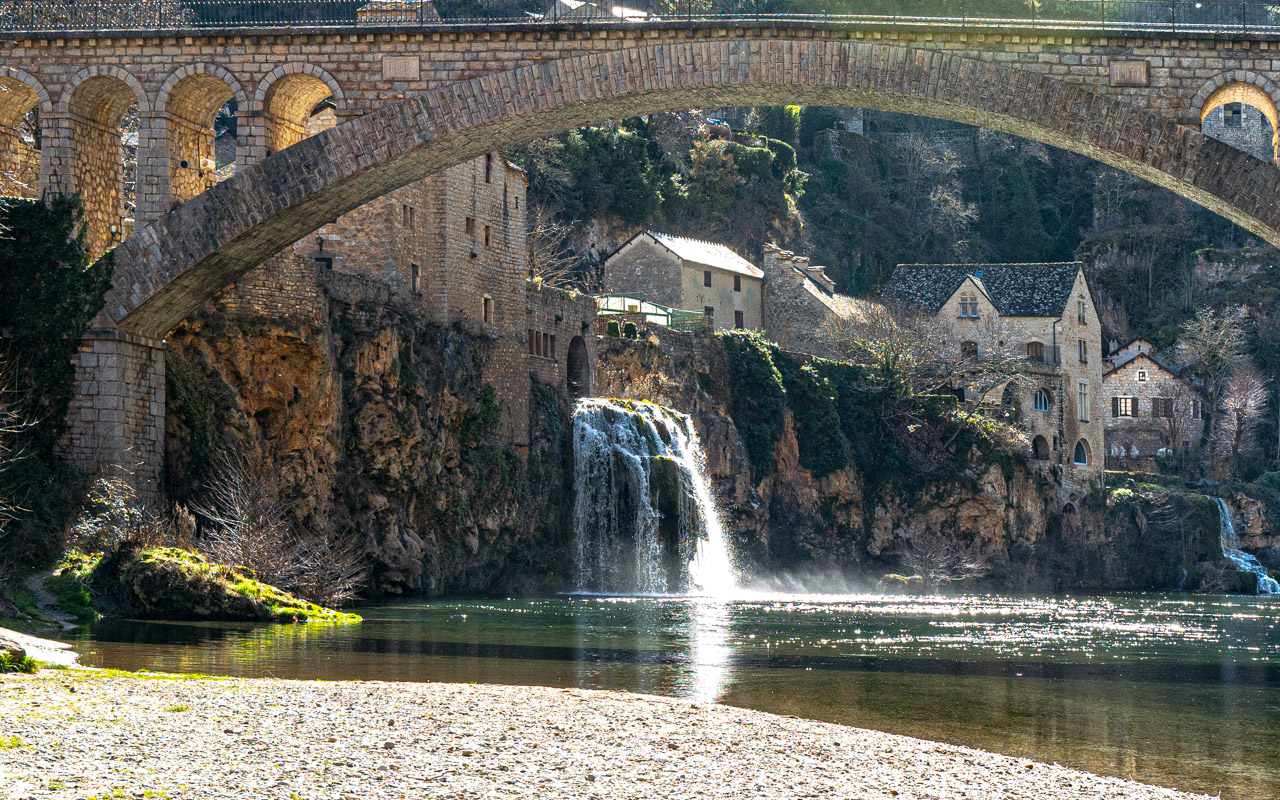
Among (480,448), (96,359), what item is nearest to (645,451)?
(480,448)

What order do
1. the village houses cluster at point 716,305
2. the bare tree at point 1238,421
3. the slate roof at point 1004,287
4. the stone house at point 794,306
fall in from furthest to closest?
the bare tree at point 1238,421 < the slate roof at point 1004,287 < the stone house at point 794,306 < the village houses cluster at point 716,305

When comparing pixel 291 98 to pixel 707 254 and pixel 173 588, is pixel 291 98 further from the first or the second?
pixel 707 254

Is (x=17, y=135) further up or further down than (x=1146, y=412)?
further up

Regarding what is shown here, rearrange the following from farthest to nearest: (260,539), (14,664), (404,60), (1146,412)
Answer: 1. (1146,412)
2. (404,60)
3. (260,539)
4. (14,664)

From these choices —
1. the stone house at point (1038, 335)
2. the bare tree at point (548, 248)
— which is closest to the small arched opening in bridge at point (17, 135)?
the bare tree at point (548, 248)

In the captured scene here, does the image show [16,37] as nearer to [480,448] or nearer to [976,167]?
[480,448]

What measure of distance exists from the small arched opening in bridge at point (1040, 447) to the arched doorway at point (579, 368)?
79.1 feet

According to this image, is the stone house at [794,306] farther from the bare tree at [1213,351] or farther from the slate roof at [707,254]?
the bare tree at [1213,351]

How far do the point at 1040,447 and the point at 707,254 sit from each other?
631 inches

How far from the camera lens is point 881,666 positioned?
19422 mm

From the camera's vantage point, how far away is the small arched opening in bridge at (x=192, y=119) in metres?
26.0

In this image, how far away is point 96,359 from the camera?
2548 centimetres

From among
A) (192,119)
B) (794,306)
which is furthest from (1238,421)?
(192,119)

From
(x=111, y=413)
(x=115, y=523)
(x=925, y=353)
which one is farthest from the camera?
(x=925, y=353)
